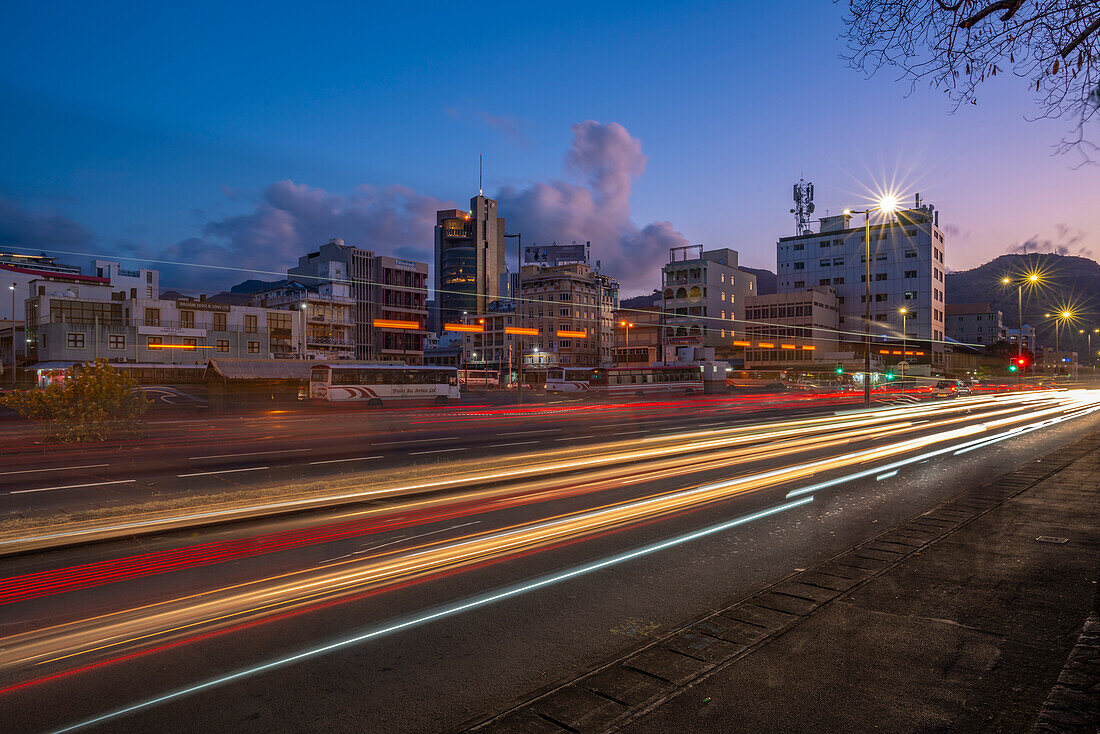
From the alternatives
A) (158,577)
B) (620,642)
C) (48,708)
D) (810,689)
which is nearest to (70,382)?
(158,577)

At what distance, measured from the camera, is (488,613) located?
18.6 feet

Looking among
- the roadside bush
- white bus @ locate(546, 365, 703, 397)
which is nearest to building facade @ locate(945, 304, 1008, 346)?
white bus @ locate(546, 365, 703, 397)

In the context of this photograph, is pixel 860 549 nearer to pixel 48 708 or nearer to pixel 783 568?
pixel 783 568

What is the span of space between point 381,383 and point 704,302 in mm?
69687

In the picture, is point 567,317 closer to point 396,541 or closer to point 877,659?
point 396,541

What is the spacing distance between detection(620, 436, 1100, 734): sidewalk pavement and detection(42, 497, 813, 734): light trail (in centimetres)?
240

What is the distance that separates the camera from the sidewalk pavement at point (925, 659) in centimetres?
387

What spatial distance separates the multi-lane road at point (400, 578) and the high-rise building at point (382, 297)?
83514 mm

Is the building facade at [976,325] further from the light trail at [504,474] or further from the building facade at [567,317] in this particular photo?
the light trail at [504,474]

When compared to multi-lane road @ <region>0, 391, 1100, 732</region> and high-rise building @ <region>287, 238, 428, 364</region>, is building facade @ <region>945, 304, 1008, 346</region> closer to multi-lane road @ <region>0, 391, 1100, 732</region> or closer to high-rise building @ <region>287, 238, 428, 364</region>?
high-rise building @ <region>287, 238, 428, 364</region>

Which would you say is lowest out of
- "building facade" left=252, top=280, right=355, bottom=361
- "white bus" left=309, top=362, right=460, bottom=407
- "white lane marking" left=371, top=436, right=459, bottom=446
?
"white lane marking" left=371, top=436, right=459, bottom=446

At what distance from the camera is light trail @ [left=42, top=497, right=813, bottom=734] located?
4.03 meters

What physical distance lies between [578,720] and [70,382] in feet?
78.9

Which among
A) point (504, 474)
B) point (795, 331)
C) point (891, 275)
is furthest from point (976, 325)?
point (504, 474)
